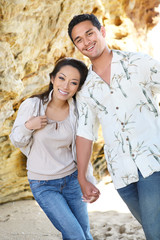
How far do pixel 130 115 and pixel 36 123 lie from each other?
2.62 ft

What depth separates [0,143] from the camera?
14.7 ft

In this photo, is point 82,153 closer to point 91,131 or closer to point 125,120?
point 91,131

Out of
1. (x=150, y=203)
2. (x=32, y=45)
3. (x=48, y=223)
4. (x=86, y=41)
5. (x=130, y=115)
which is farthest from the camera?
(x=48, y=223)

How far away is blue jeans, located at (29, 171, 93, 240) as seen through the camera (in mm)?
2299

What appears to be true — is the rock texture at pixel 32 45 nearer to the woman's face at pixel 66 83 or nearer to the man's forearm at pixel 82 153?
the woman's face at pixel 66 83

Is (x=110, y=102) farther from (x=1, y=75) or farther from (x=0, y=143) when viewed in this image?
(x=0, y=143)

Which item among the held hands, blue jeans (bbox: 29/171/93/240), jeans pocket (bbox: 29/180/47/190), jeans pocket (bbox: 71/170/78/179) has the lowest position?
blue jeans (bbox: 29/171/93/240)

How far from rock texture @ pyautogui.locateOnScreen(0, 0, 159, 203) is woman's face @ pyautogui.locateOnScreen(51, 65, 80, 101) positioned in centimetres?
109

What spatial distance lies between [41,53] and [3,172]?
204 centimetres

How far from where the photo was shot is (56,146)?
2527 mm

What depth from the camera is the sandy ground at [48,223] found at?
403cm

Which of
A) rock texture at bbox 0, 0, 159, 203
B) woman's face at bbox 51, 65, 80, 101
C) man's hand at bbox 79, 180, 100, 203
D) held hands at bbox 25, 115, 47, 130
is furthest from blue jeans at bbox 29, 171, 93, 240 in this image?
rock texture at bbox 0, 0, 159, 203

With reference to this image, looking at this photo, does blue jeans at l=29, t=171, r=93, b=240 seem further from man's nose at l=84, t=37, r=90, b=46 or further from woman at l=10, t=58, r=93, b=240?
man's nose at l=84, t=37, r=90, b=46

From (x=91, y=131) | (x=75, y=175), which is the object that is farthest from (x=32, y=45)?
(x=75, y=175)
